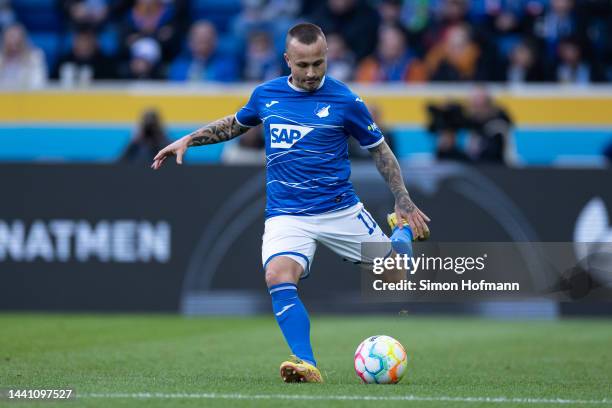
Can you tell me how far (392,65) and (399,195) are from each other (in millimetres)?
9722

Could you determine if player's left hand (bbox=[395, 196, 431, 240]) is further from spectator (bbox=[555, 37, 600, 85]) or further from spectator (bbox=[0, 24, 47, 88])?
spectator (bbox=[0, 24, 47, 88])

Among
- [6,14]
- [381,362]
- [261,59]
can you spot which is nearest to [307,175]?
[381,362]

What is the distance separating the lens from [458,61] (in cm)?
1773

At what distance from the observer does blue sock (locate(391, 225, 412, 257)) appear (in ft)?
27.2

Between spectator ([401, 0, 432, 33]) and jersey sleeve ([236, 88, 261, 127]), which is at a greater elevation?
spectator ([401, 0, 432, 33])

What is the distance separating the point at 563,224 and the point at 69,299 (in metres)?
6.23

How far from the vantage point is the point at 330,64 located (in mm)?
17875

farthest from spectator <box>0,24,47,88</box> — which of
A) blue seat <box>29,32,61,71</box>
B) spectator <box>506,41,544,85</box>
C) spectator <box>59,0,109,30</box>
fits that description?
spectator <box>506,41,544,85</box>

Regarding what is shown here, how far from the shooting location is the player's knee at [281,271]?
8.18 metres

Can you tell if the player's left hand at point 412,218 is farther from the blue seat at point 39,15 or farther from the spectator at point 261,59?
the blue seat at point 39,15

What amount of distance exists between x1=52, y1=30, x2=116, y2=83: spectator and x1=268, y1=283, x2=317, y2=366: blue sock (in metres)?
11.0

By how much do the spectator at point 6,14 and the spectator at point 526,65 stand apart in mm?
8667

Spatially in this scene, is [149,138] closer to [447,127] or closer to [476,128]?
[447,127]

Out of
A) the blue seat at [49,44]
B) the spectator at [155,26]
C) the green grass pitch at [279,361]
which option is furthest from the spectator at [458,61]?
the blue seat at [49,44]
